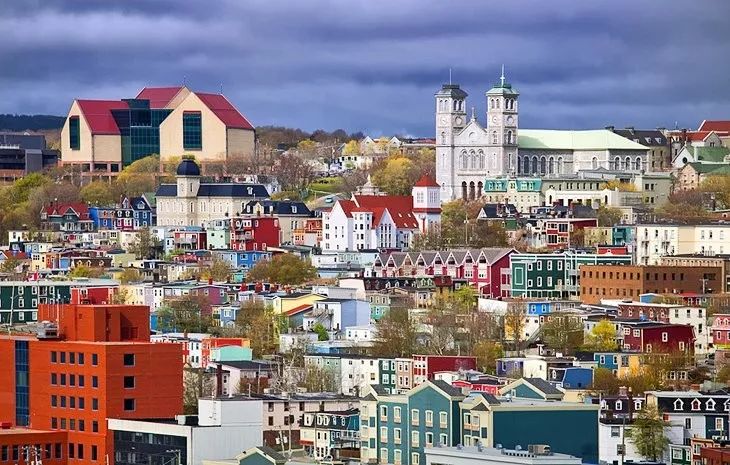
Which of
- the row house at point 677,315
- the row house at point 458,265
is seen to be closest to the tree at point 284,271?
the row house at point 458,265

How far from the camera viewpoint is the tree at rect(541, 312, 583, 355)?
9019 centimetres

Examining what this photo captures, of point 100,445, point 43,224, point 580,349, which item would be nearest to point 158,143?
point 43,224

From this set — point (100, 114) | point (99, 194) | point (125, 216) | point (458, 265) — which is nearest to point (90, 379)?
point (458, 265)

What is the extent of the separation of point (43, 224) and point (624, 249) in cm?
3901

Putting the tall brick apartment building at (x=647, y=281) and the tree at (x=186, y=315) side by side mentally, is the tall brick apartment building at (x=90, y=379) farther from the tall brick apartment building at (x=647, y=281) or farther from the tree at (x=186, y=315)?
the tall brick apartment building at (x=647, y=281)

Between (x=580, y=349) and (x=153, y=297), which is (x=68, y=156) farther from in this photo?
(x=580, y=349)

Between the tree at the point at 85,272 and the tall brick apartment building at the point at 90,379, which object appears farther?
the tree at the point at 85,272

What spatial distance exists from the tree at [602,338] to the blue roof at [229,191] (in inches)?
2062

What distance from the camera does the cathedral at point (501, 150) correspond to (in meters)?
147

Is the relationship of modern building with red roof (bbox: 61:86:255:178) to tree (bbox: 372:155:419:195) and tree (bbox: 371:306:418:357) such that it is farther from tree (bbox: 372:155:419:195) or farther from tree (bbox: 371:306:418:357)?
tree (bbox: 371:306:418:357)

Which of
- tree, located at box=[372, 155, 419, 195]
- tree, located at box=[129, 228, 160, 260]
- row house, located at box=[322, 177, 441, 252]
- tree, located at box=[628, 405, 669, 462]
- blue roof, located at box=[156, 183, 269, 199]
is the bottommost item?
tree, located at box=[628, 405, 669, 462]

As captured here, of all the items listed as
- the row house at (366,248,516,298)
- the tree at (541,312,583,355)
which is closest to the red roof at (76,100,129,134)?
the row house at (366,248,516,298)

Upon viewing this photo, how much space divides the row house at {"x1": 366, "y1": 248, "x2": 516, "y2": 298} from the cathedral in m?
26.5

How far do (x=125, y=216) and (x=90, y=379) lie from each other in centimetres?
8115
